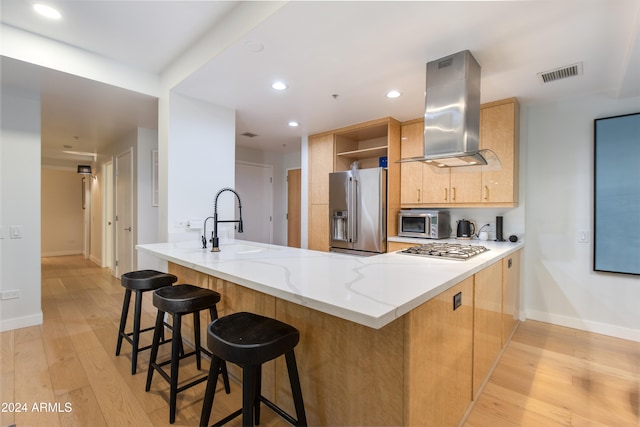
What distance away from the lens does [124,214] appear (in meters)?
4.86

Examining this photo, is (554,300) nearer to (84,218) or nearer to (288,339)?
(288,339)

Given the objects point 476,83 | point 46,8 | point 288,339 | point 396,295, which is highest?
point 46,8

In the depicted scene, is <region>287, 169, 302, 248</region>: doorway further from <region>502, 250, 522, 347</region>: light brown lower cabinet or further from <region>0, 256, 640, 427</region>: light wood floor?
<region>502, 250, 522, 347</region>: light brown lower cabinet

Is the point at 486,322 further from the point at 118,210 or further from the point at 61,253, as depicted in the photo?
the point at 61,253

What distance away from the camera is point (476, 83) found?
2.25 meters

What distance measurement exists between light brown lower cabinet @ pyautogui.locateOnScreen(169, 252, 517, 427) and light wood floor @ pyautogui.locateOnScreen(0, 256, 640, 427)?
1.07ft

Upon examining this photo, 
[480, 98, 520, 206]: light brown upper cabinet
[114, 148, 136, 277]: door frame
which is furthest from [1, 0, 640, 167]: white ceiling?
[114, 148, 136, 277]: door frame

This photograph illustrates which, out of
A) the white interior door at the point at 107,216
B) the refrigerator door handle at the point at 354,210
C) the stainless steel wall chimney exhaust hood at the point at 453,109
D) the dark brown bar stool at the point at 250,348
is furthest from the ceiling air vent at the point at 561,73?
the white interior door at the point at 107,216

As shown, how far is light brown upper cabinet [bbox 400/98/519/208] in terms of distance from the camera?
3008 millimetres

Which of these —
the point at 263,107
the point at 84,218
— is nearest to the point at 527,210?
the point at 263,107

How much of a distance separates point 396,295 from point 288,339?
0.51 m

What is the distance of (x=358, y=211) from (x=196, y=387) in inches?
102

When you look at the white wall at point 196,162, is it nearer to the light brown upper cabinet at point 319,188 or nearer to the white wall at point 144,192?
the light brown upper cabinet at point 319,188

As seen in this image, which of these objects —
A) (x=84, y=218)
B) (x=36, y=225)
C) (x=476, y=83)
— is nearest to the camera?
(x=476, y=83)
